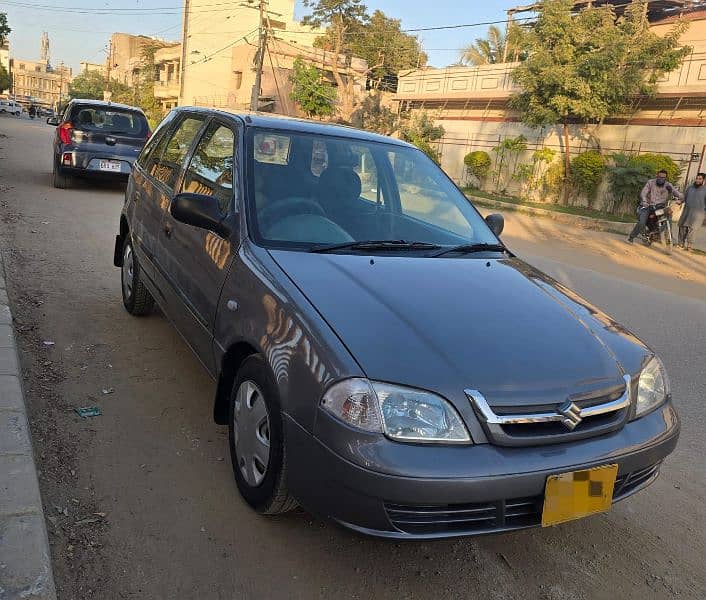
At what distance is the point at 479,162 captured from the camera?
26406mm

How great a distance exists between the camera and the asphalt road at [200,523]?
2.49 m

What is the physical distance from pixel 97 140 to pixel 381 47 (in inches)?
1373

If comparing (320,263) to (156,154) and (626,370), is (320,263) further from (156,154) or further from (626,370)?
(156,154)

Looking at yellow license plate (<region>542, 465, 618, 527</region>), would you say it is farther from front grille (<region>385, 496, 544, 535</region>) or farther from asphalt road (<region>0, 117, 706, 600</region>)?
asphalt road (<region>0, 117, 706, 600</region>)

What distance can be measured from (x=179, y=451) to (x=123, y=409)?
0.61 m

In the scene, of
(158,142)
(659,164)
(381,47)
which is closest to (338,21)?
(381,47)

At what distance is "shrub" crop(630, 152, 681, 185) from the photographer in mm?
18641

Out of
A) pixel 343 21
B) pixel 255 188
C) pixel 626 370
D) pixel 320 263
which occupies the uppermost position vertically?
pixel 343 21

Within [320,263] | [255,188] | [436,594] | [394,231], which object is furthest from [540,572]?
[255,188]

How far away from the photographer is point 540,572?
8.66 feet

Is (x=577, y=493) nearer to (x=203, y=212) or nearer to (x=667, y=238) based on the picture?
(x=203, y=212)

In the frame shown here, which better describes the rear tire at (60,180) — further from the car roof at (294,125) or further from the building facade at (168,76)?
the building facade at (168,76)

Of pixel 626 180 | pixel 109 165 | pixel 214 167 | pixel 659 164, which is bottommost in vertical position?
pixel 109 165

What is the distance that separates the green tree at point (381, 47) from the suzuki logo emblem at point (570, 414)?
4183cm
